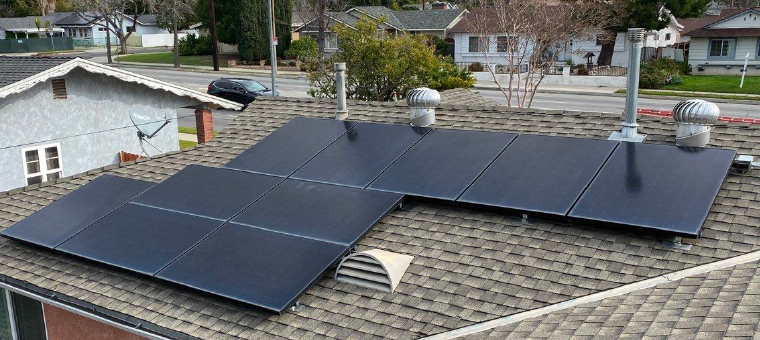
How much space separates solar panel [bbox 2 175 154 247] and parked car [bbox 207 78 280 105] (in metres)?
32.0

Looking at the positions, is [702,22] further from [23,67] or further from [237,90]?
[23,67]

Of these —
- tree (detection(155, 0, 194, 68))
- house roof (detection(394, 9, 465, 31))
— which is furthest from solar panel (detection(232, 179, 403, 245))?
tree (detection(155, 0, 194, 68))

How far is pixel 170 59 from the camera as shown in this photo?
270 feet

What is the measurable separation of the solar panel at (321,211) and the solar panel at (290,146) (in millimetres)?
915

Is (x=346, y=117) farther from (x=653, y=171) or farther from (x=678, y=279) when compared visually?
(x=678, y=279)

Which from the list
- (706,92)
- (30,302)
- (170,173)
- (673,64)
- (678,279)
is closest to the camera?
(678,279)

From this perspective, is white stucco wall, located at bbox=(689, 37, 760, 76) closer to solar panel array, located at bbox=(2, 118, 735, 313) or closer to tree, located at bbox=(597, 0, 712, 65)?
tree, located at bbox=(597, 0, 712, 65)

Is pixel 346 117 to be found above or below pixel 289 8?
below

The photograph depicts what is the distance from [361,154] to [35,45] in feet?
304

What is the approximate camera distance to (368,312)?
8570 millimetres

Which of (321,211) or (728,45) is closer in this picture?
(321,211)

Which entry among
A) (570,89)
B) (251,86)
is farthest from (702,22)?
(251,86)

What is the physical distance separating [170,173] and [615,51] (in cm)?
5731

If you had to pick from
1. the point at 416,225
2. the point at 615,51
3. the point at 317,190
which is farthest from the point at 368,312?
the point at 615,51
